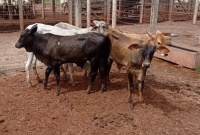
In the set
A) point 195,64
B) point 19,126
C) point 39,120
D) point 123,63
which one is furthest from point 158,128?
point 195,64

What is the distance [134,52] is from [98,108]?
48.7 inches

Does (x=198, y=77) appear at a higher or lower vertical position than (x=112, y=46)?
lower

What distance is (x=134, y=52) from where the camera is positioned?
Result: 16.6 ft

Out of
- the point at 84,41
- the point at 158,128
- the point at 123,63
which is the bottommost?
the point at 158,128

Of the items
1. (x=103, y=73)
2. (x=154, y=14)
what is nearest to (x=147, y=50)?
(x=103, y=73)

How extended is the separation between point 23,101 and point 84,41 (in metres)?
1.68

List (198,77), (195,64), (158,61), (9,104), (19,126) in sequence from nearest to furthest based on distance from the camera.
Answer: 1. (19,126)
2. (9,104)
3. (198,77)
4. (195,64)
5. (158,61)

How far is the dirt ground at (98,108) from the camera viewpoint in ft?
14.3

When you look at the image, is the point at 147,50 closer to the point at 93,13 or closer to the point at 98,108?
the point at 98,108

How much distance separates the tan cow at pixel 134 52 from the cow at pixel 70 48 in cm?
21

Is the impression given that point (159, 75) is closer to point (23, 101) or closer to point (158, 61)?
point (158, 61)

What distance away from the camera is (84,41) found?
5453 mm

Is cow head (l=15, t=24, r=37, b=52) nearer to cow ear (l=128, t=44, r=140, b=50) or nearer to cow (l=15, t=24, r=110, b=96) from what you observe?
cow (l=15, t=24, r=110, b=96)

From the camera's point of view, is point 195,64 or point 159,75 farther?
point 195,64
